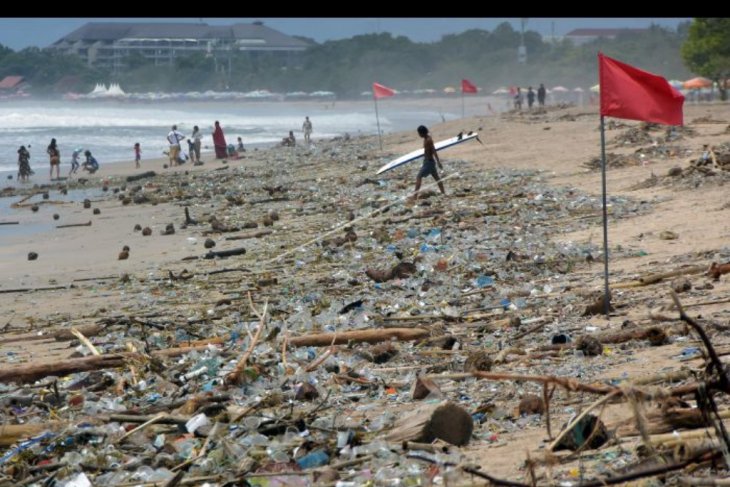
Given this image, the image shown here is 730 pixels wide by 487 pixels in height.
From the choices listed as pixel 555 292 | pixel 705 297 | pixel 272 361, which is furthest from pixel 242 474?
pixel 555 292

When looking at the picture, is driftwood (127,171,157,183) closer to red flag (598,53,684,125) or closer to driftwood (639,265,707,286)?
driftwood (639,265,707,286)

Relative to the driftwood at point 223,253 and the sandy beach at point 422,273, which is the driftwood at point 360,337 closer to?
the sandy beach at point 422,273

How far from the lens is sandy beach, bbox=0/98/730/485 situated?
6703 millimetres

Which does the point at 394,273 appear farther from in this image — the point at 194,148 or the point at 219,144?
the point at 219,144

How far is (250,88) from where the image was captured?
163 metres

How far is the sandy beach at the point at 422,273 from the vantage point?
6.70 meters

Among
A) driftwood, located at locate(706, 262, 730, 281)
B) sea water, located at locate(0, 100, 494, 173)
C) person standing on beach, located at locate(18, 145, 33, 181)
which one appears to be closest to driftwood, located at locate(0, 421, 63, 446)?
driftwood, located at locate(706, 262, 730, 281)

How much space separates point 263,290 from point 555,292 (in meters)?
3.16

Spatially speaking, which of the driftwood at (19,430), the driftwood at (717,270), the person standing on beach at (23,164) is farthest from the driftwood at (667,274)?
the person standing on beach at (23,164)

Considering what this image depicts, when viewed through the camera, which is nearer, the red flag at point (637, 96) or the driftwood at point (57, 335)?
the red flag at point (637, 96)

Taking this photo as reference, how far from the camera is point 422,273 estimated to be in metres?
11.7

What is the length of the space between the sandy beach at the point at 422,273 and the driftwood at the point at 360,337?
10 cm
